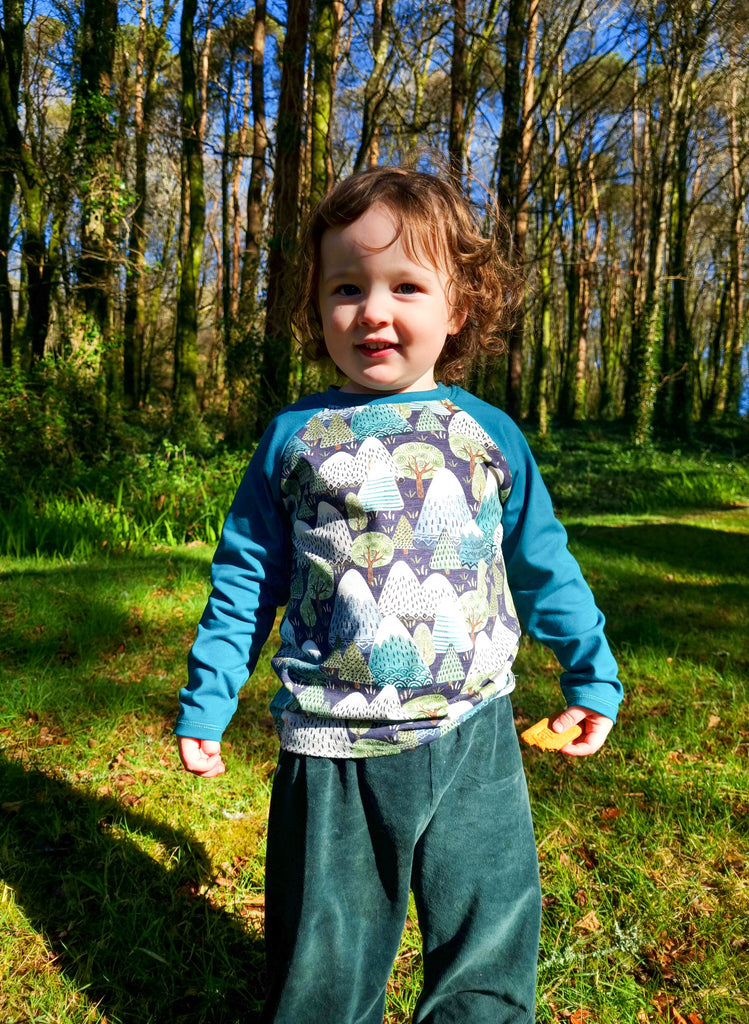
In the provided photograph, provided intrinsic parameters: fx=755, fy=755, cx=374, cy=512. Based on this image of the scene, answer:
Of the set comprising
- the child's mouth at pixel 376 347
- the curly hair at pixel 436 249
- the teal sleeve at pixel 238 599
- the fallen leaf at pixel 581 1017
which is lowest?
the fallen leaf at pixel 581 1017

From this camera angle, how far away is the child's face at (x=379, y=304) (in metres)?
1.37

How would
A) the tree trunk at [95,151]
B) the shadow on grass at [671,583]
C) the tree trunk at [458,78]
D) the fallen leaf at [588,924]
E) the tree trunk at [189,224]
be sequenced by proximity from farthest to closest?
the tree trunk at [189,224] → the tree trunk at [458,78] → the tree trunk at [95,151] → the shadow on grass at [671,583] → the fallen leaf at [588,924]

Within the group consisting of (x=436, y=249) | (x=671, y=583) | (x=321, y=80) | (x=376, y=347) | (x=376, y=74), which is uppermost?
(x=376, y=74)

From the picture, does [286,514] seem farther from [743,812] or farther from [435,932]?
[743,812]

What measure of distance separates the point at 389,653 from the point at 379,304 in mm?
622

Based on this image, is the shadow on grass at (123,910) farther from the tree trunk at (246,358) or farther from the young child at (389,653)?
the tree trunk at (246,358)

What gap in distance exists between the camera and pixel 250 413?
29.8ft

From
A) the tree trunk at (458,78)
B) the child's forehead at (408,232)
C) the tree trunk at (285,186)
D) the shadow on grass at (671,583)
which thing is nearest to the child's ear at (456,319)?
the child's forehead at (408,232)

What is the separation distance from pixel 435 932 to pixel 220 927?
0.94 metres

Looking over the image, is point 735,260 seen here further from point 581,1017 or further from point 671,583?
point 581,1017

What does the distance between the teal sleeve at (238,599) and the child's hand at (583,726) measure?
600 mm

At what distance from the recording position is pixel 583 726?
4.99 ft

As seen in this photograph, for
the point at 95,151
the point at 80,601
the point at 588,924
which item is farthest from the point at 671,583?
the point at 95,151

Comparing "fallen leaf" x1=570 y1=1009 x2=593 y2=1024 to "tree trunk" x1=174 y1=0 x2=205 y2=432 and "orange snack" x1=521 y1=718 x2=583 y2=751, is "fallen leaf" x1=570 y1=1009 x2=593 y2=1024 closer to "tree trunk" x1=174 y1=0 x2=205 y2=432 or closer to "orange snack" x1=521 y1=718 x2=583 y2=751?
"orange snack" x1=521 y1=718 x2=583 y2=751
